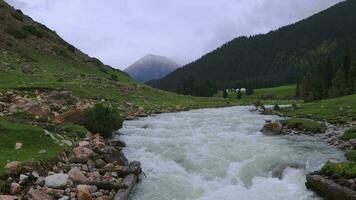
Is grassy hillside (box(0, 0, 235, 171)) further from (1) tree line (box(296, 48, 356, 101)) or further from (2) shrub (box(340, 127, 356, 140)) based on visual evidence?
(1) tree line (box(296, 48, 356, 101))

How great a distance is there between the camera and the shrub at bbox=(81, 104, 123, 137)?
3031 centimetres

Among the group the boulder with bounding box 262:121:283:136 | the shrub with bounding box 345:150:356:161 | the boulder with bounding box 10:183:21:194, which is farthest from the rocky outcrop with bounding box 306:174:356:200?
the boulder with bounding box 262:121:283:136

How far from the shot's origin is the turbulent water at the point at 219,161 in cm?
2012

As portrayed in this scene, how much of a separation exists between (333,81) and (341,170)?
69616 mm

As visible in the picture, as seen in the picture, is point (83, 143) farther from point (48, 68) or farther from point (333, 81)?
point (333, 81)

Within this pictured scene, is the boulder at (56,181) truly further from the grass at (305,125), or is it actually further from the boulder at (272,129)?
the grass at (305,125)

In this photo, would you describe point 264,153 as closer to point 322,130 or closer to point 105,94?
point 322,130

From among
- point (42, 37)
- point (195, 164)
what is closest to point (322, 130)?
point (195, 164)

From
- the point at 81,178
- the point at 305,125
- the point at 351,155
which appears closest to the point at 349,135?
the point at 305,125

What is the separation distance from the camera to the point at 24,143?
2142 centimetres

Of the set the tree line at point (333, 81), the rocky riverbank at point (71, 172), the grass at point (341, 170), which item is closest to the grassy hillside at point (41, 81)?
the rocky riverbank at point (71, 172)

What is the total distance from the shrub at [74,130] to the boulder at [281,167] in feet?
37.5

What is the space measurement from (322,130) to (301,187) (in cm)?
1748

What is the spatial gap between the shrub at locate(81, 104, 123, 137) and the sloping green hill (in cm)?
1085
